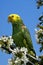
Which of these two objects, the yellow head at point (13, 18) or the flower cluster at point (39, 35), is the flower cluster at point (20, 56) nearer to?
the flower cluster at point (39, 35)

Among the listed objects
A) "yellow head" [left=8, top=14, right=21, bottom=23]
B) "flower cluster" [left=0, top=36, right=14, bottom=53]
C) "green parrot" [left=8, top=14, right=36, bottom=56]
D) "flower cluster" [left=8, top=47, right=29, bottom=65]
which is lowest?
"flower cluster" [left=8, top=47, right=29, bottom=65]

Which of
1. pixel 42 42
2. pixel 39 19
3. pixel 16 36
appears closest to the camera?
pixel 42 42

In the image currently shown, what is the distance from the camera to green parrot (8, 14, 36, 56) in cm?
540

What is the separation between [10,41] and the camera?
10.1 feet

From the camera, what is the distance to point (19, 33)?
5.75 metres

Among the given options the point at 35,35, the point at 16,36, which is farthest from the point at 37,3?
the point at 16,36

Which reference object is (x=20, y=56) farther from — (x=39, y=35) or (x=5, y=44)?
(x=39, y=35)

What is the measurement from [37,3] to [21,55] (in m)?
1.72

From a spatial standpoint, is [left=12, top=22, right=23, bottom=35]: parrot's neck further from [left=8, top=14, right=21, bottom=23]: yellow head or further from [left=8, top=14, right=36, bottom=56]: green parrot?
[left=8, top=14, right=21, bottom=23]: yellow head

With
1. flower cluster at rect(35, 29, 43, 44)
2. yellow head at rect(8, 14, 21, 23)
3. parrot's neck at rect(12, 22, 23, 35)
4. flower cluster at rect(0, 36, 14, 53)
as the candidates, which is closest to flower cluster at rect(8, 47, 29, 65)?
flower cluster at rect(0, 36, 14, 53)

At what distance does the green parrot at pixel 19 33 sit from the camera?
540cm

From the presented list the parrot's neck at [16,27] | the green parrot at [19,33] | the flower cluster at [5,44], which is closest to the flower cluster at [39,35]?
the flower cluster at [5,44]

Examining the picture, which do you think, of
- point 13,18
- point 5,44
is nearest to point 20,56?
point 5,44

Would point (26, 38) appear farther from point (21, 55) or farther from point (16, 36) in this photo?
point (21, 55)
